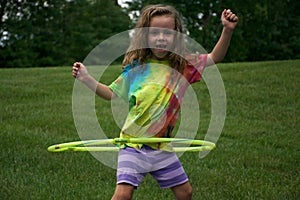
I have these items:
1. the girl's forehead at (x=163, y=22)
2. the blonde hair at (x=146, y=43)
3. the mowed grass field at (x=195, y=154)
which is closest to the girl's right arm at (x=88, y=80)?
the blonde hair at (x=146, y=43)

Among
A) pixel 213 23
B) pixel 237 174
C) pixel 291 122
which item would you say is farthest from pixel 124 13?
pixel 237 174

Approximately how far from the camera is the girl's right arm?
328 centimetres

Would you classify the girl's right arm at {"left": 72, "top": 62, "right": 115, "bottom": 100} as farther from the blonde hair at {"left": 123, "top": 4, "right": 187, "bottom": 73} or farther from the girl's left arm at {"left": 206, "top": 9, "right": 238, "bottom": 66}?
the girl's left arm at {"left": 206, "top": 9, "right": 238, "bottom": 66}

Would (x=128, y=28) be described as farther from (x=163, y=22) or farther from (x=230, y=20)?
(x=230, y=20)

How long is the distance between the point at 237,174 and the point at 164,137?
2156 mm

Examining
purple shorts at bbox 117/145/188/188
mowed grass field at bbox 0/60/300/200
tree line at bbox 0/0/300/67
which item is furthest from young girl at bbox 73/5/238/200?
tree line at bbox 0/0/300/67

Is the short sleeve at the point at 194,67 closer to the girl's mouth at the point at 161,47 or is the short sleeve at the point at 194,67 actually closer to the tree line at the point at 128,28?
the girl's mouth at the point at 161,47

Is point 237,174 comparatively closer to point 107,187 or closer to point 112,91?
point 107,187

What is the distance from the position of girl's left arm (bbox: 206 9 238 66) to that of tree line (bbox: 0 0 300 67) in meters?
25.3

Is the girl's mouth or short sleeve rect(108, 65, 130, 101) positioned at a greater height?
the girl's mouth

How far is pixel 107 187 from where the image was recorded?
191 inches

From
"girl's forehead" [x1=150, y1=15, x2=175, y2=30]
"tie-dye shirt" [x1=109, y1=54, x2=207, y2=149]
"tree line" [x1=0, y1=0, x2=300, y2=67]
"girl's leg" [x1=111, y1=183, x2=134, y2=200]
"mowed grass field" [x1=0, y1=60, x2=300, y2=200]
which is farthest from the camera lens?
"tree line" [x1=0, y1=0, x2=300, y2=67]

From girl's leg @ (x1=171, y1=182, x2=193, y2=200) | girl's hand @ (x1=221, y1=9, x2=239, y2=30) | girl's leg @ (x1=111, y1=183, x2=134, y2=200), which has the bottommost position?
girl's leg @ (x1=171, y1=182, x2=193, y2=200)

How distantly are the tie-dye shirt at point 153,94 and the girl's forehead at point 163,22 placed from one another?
0.23m
